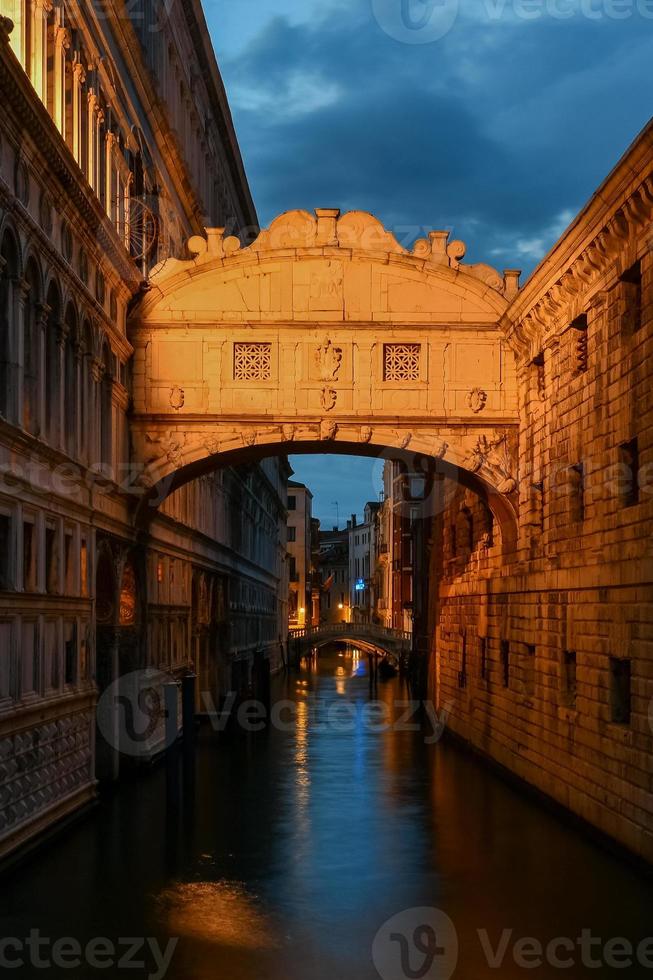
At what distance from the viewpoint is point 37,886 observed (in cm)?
1477

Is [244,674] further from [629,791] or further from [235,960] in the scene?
[235,960]

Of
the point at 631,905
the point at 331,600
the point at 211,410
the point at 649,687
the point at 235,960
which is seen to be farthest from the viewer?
the point at 331,600

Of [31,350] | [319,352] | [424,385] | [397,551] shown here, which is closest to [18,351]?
[31,350]

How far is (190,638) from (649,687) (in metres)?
19.6

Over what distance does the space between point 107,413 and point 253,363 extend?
293cm

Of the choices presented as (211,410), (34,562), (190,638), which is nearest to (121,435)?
(211,410)

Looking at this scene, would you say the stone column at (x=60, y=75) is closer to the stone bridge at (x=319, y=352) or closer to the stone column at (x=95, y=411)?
the stone column at (x=95, y=411)

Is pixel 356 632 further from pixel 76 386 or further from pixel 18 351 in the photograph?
pixel 18 351

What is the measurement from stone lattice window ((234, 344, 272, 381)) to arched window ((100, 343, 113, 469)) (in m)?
2.47

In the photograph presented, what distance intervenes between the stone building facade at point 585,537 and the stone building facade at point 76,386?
6.64 meters

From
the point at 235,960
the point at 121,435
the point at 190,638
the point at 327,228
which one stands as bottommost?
the point at 235,960

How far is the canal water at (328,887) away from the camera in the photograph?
39.9ft

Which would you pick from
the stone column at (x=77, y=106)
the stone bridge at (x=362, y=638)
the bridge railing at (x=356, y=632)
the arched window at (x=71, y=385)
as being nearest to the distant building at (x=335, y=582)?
the stone bridge at (x=362, y=638)

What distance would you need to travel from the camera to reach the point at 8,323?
51.7 feet
